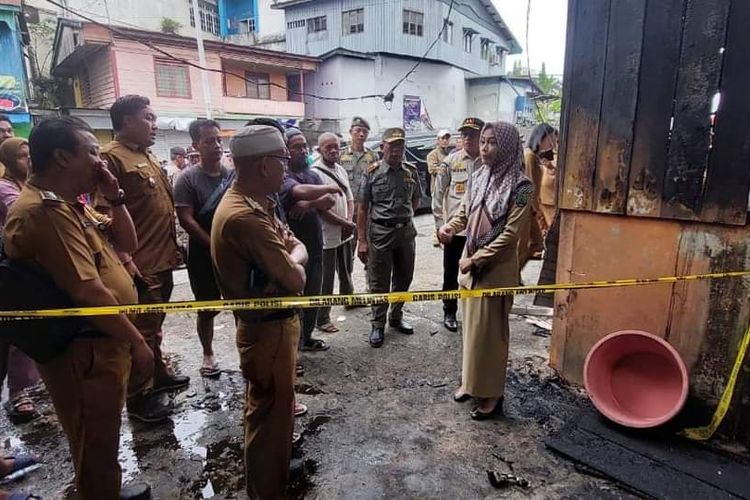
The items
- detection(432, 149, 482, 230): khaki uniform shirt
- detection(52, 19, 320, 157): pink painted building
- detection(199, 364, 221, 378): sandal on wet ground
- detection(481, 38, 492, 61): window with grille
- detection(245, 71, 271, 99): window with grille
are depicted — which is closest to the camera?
detection(199, 364, 221, 378): sandal on wet ground

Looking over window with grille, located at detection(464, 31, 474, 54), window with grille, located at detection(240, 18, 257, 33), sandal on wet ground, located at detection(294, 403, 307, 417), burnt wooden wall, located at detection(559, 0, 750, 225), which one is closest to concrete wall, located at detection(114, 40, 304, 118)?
window with grille, located at detection(240, 18, 257, 33)

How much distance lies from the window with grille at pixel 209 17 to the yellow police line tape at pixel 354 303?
29523 mm

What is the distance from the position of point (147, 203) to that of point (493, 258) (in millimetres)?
2371

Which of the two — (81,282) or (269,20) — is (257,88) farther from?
Result: (81,282)

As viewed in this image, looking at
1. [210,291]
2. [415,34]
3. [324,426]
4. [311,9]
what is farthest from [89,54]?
[324,426]

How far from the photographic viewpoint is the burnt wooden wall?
250 cm

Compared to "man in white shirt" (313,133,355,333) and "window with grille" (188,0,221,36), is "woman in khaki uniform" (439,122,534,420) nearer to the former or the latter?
"man in white shirt" (313,133,355,333)

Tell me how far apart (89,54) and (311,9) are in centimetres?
1242

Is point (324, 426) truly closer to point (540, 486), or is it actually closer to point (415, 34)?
point (540, 486)

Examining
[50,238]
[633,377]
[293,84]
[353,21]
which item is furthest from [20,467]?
[353,21]

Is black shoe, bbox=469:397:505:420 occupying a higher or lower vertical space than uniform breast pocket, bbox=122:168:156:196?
lower

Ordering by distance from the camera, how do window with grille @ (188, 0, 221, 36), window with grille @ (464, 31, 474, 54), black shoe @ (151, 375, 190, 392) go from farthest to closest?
window with grille @ (464, 31, 474, 54) < window with grille @ (188, 0, 221, 36) < black shoe @ (151, 375, 190, 392)

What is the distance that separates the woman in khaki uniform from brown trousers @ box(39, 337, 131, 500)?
2077 millimetres

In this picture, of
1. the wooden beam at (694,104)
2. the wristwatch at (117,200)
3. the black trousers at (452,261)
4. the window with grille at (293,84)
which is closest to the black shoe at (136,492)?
the wristwatch at (117,200)
